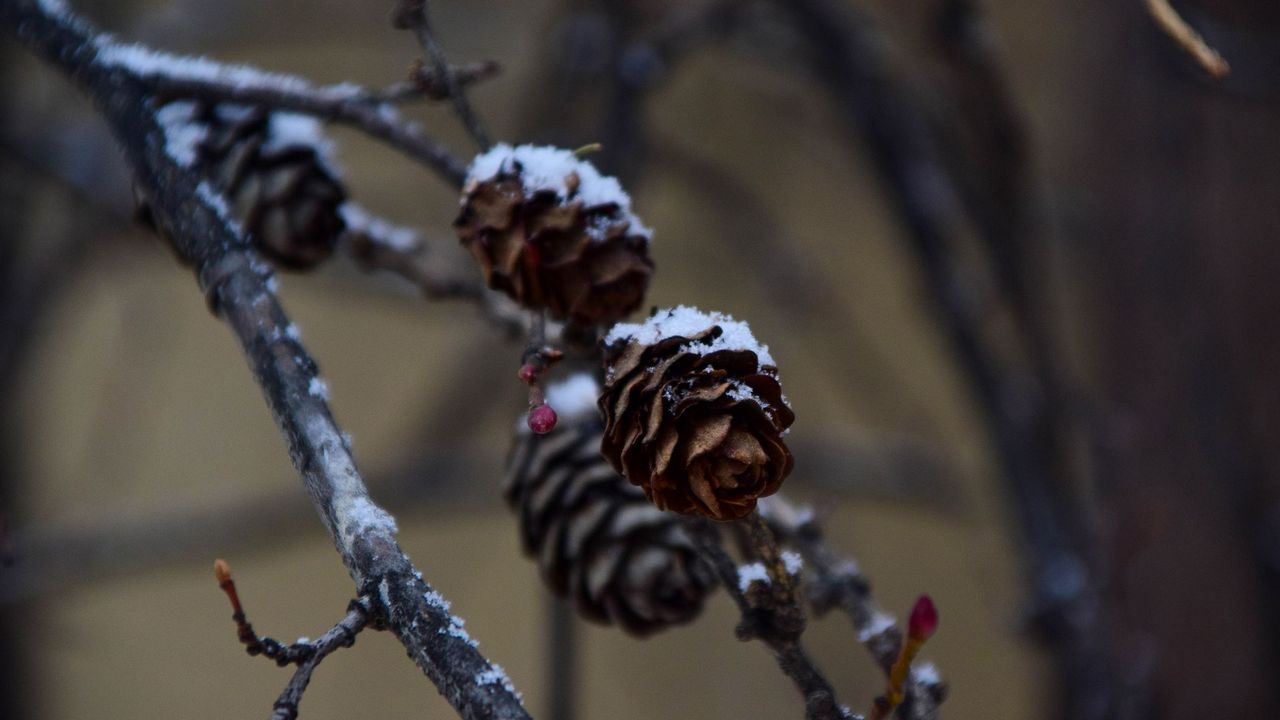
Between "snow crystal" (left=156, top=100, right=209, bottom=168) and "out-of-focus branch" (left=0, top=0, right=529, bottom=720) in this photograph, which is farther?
"snow crystal" (left=156, top=100, right=209, bottom=168)

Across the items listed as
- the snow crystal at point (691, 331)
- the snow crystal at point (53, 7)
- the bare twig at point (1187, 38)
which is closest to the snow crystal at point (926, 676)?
the snow crystal at point (691, 331)

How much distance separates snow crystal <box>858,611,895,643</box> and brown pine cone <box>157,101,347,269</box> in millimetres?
301

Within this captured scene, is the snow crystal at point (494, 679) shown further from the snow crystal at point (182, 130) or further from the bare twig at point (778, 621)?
the snow crystal at point (182, 130)

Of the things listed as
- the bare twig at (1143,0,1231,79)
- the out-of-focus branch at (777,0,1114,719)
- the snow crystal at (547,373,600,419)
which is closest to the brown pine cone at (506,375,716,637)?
the snow crystal at (547,373,600,419)

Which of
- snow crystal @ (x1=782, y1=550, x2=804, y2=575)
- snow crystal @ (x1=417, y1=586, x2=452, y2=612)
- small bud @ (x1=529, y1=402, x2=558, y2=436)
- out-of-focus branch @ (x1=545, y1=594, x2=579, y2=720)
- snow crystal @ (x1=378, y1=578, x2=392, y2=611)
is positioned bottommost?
snow crystal @ (x1=782, y1=550, x2=804, y2=575)

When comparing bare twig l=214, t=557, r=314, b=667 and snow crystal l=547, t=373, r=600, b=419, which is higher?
snow crystal l=547, t=373, r=600, b=419

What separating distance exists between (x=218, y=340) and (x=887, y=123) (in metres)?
1.36

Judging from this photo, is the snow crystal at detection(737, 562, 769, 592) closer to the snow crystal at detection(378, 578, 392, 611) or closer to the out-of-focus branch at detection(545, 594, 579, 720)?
the snow crystal at detection(378, 578, 392, 611)

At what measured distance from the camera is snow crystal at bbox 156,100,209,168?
448 millimetres

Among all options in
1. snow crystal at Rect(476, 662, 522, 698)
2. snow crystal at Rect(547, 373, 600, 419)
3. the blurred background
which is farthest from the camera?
the blurred background

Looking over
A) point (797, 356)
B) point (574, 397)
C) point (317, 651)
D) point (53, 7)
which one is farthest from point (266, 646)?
point (797, 356)

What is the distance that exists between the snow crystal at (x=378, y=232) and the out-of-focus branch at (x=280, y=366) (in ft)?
0.32

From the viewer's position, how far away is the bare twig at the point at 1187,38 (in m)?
0.41

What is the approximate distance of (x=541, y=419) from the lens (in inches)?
15.0
